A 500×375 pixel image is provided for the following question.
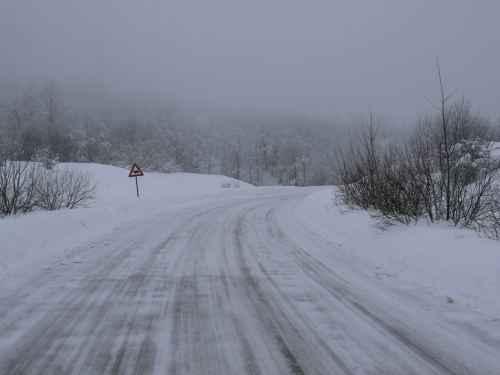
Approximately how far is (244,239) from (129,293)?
15.8ft

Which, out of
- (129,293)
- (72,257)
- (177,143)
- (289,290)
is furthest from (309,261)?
(177,143)

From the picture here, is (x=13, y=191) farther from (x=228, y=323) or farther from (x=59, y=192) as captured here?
(x=228, y=323)

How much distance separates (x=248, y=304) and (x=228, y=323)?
642 mm

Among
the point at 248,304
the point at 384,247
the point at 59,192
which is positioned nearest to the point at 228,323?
the point at 248,304

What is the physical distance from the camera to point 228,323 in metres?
3.57

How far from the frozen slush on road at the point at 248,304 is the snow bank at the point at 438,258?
1.0 inches

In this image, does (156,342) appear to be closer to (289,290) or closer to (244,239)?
(289,290)

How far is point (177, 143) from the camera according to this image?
6744cm

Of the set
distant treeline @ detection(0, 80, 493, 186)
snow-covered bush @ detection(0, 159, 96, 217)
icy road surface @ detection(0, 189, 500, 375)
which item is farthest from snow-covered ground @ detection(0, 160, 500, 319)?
distant treeline @ detection(0, 80, 493, 186)

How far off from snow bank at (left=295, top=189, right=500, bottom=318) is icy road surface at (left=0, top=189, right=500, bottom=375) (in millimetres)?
372

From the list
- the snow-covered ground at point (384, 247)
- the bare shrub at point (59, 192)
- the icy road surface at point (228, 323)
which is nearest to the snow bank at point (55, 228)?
the snow-covered ground at point (384, 247)

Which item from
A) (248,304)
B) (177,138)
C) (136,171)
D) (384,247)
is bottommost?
(248,304)

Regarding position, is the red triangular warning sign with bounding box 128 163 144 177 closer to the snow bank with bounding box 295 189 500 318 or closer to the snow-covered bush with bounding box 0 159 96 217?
the snow-covered bush with bounding box 0 159 96 217

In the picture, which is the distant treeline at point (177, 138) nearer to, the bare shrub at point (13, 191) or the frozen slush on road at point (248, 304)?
the bare shrub at point (13, 191)
